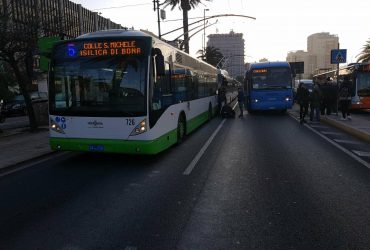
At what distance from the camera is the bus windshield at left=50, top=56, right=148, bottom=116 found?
8883 mm

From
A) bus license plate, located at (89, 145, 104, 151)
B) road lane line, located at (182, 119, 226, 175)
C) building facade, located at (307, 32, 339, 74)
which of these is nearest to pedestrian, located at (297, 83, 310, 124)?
road lane line, located at (182, 119, 226, 175)

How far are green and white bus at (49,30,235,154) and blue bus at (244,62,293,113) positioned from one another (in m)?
13.9

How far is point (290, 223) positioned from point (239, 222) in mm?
679

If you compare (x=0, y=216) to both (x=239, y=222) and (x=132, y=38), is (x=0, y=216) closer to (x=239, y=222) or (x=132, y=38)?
(x=239, y=222)

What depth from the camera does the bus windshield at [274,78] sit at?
2270cm

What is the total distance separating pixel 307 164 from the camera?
9.04 meters

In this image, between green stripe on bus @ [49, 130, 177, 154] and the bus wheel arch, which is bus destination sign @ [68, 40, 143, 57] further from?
the bus wheel arch

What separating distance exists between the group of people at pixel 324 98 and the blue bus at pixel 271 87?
2.24 meters

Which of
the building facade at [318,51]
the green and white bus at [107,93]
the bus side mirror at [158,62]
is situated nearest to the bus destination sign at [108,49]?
the green and white bus at [107,93]

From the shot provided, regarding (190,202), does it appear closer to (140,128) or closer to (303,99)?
(140,128)

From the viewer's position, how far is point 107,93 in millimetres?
8945

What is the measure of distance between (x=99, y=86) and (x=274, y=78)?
1560 centimetres

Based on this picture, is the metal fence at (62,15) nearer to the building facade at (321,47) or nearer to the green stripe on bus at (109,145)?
the green stripe on bus at (109,145)

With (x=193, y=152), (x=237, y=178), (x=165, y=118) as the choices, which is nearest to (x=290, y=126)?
(x=193, y=152)
